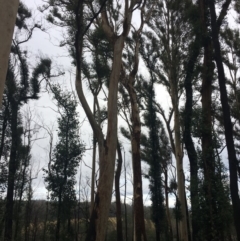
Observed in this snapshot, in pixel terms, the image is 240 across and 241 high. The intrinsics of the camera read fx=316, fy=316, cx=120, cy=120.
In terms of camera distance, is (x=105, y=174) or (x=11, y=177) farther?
(x=11, y=177)

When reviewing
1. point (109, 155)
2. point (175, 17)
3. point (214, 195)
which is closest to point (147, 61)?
point (175, 17)

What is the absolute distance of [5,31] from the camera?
1954 millimetres

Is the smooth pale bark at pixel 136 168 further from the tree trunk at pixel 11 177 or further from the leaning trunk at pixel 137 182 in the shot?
the tree trunk at pixel 11 177

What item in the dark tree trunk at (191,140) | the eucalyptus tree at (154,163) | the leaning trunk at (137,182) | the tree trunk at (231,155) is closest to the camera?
the tree trunk at (231,155)

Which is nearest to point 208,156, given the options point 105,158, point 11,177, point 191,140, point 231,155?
point 191,140

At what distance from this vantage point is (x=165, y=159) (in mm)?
22312

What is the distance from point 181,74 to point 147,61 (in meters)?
3.05

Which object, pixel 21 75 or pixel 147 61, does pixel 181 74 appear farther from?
pixel 21 75

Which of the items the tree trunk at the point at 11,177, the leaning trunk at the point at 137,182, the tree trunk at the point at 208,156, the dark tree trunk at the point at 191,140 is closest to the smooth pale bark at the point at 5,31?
the tree trunk at the point at 208,156

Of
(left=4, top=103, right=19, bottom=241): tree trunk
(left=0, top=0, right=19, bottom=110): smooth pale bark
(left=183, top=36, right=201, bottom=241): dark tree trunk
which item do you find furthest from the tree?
(left=0, top=0, right=19, bottom=110): smooth pale bark

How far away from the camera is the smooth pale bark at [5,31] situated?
191 centimetres

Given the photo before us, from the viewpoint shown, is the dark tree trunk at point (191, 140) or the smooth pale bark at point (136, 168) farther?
the smooth pale bark at point (136, 168)

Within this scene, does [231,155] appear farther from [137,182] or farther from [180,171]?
[180,171]

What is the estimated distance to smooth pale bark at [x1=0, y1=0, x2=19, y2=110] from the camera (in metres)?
1.91
